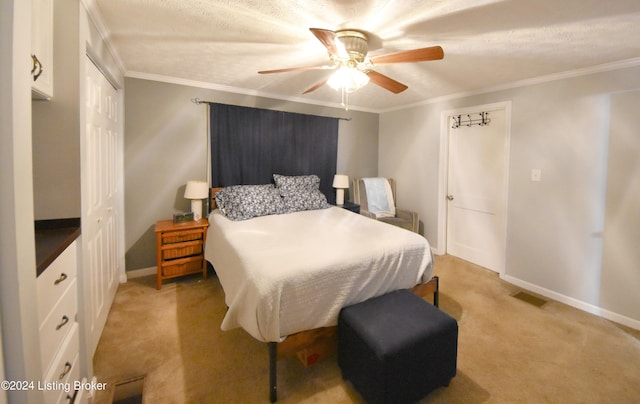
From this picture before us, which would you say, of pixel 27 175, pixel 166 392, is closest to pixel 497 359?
pixel 166 392

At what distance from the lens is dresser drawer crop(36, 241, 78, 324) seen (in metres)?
1.01

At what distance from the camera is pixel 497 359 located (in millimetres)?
1932

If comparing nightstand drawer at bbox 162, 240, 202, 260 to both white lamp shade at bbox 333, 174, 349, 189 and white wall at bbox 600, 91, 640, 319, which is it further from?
white wall at bbox 600, 91, 640, 319

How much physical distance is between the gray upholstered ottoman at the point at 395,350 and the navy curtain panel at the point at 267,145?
2418 mm

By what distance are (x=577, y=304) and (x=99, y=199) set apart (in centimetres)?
426

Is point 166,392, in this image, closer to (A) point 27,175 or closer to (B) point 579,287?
(A) point 27,175

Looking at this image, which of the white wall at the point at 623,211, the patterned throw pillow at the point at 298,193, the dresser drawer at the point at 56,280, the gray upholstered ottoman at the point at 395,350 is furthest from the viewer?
the patterned throw pillow at the point at 298,193

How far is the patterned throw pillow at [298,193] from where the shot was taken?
133 inches

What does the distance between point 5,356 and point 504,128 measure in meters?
4.14

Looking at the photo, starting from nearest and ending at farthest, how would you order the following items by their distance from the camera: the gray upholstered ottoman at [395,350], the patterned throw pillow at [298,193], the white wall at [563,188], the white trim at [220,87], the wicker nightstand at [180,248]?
1. the gray upholstered ottoman at [395,350]
2. the white wall at [563,188]
3. the wicker nightstand at [180,248]
4. the white trim at [220,87]
5. the patterned throw pillow at [298,193]

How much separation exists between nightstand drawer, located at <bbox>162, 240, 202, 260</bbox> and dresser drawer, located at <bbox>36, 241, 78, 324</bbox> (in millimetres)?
1481

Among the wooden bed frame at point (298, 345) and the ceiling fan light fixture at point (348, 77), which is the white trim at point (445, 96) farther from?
the wooden bed frame at point (298, 345)

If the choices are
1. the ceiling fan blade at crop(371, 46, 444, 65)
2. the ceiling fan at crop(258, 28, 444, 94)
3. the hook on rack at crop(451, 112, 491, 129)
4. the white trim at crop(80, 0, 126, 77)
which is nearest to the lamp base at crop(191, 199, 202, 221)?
the white trim at crop(80, 0, 126, 77)

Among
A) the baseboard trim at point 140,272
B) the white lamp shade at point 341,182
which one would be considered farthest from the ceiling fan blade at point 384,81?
the baseboard trim at point 140,272
